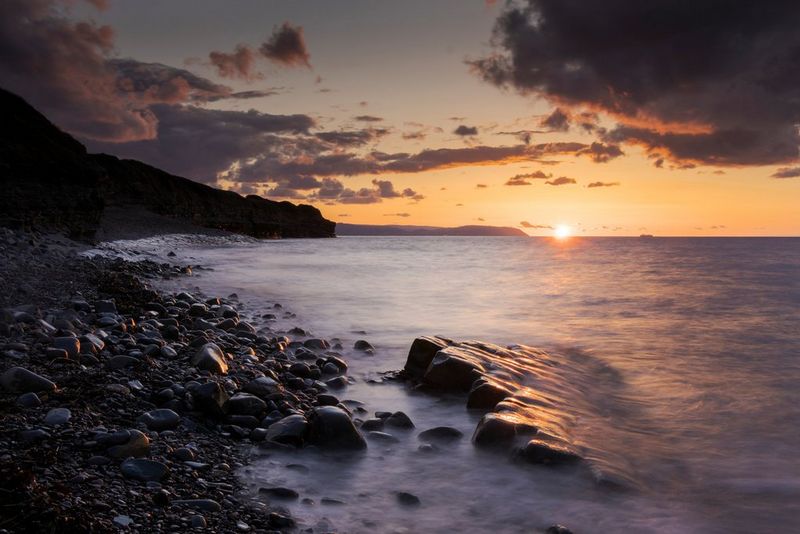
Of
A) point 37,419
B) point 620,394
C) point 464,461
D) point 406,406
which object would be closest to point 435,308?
point 620,394

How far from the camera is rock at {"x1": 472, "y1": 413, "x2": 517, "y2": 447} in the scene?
4.60m

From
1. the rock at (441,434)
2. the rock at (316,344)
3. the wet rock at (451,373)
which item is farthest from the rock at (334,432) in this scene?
the rock at (316,344)

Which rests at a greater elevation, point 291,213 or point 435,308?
point 291,213

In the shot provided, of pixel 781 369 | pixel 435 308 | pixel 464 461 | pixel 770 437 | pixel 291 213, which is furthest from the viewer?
pixel 291 213

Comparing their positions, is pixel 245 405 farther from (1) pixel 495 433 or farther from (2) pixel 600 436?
(2) pixel 600 436

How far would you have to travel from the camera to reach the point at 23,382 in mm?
3982

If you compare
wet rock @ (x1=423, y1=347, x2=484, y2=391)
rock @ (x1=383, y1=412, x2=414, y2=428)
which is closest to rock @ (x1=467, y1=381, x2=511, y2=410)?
wet rock @ (x1=423, y1=347, x2=484, y2=391)

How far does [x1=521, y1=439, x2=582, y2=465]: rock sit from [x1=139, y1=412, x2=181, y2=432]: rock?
2.82 metres

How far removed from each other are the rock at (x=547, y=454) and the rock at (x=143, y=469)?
2.76 metres

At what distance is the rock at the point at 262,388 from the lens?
16.5ft

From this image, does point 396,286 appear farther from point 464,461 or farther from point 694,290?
Answer: point 464,461

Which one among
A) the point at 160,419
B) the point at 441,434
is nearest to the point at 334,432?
the point at 441,434

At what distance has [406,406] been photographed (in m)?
5.70

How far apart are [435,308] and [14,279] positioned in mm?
9705
